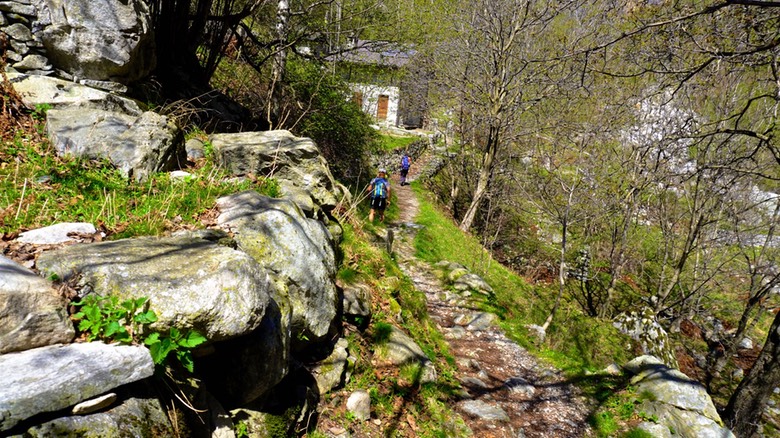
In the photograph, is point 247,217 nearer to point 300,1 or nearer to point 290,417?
point 290,417

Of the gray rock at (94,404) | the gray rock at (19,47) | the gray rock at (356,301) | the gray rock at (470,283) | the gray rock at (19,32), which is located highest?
the gray rock at (19,32)

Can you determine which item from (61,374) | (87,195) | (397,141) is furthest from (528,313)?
(397,141)

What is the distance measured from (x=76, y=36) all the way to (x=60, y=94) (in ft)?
2.85

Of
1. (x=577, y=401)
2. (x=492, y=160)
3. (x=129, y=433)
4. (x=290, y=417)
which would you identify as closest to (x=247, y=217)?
(x=290, y=417)

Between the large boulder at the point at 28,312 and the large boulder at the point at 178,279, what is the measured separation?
0.22 meters

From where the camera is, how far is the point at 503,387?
6.45 m

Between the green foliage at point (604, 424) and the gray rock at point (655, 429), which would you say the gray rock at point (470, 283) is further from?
the gray rock at point (655, 429)

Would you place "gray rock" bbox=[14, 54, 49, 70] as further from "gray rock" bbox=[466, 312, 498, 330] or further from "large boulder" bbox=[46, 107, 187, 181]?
"gray rock" bbox=[466, 312, 498, 330]

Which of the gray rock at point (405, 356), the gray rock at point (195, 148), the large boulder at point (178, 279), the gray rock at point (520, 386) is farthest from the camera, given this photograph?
the gray rock at point (520, 386)

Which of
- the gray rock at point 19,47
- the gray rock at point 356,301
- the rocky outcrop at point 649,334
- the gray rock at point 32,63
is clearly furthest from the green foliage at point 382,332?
the rocky outcrop at point 649,334

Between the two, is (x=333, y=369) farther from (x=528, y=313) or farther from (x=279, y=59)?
(x=528, y=313)

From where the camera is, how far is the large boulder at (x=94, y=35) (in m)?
5.14

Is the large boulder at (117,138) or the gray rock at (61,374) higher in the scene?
the large boulder at (117,138)

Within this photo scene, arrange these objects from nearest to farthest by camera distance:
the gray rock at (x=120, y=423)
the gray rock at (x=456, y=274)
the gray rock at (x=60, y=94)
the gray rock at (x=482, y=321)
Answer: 1. the gray rock at (x=120, y=423)
2. the gray rock at (x=60, y=94)
3. the gray rock at (x=482, y=321)
4. the gray rock at (x=456, y=274)
